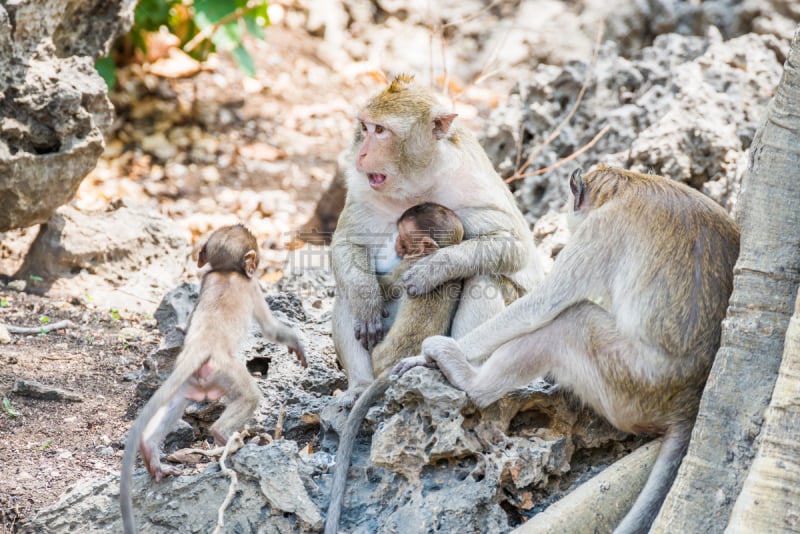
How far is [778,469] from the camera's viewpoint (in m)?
3.55

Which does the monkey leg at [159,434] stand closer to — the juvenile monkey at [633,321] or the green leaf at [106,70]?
the juvenile monkey at [633,321]

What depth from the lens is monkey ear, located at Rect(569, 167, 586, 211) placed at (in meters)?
4.69

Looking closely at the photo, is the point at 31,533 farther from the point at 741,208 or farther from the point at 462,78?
the point at 462,78

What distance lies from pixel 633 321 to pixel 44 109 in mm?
4548

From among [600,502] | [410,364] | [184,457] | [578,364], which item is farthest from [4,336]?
[600,502]

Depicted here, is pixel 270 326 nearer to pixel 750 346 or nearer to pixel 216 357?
pixel 216 357

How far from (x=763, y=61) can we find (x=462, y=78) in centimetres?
515

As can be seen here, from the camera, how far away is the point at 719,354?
399 centimetres

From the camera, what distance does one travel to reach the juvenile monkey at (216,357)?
4.39 m

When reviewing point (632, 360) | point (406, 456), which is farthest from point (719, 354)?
point (406, 456)

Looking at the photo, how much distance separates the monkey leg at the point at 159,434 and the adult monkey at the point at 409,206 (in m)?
0.87

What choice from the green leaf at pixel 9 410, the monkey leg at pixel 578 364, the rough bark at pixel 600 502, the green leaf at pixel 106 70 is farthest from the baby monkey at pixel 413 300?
the green leaf at pixel 106 70

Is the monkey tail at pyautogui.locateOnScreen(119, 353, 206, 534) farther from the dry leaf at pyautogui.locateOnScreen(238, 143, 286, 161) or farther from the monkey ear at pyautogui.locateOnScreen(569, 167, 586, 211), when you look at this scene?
the dry leaf at pyautogui.locateOnScreen(238, 143, 286, 161)

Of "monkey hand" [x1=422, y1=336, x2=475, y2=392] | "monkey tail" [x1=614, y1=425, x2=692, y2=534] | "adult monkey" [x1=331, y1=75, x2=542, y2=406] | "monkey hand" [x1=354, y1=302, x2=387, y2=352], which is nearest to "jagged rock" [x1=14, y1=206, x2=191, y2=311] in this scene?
"adult monkey" [x1=331, y1=75, x2=542, y2=406]
